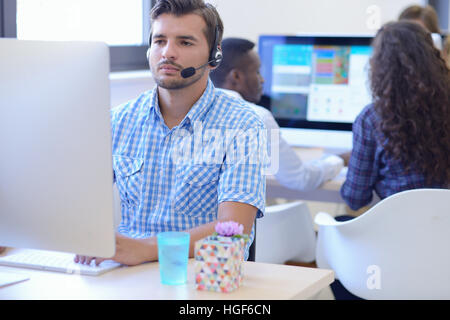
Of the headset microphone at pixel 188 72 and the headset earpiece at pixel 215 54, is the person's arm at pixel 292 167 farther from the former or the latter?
the headset microphone at pixel 188 72

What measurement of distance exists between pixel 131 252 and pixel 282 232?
3.84ft

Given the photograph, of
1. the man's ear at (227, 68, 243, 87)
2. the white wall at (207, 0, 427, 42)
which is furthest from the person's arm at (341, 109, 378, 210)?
the white wall at (207, 0, 427, 42)

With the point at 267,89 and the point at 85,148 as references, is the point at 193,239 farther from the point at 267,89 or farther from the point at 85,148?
the point at 267,89

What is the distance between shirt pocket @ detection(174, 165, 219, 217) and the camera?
5.37 ft

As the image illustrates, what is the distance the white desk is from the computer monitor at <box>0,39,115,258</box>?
0.07 meters

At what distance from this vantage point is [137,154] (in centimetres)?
171

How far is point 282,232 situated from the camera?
2.42 m

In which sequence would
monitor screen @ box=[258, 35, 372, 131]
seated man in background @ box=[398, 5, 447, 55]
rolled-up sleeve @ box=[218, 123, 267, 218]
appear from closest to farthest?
rolled-up sleeve @ box=[218, 123, 267, 218]
monitor screen @ box=[258, 35, 372, 131]
seated man in background @ box=[398, 5, 447, 55]

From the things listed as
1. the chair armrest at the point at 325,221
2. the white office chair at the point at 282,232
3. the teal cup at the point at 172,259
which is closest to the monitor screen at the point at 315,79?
the white office chair at the point at 282,232

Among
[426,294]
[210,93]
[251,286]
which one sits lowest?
[426,294]

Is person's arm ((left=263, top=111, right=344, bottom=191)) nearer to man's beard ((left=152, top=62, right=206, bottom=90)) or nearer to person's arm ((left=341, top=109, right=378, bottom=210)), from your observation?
person's arm ((left=341, top=109, right=378, bottom=210))

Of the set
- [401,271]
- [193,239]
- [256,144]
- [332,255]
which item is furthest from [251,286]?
[332,255]

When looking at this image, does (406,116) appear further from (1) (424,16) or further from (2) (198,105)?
(1) (424,16)

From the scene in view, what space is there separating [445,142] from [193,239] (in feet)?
3.56
